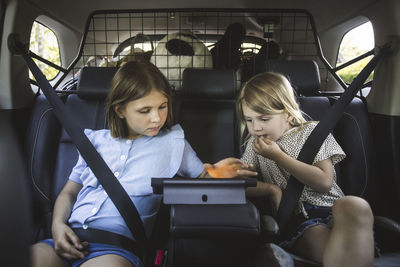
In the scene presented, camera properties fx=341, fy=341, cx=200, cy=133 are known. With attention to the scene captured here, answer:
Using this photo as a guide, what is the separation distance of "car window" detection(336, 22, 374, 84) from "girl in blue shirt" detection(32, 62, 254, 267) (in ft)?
3.96

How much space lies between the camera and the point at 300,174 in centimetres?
128

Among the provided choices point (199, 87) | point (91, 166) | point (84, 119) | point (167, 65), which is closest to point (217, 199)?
point (91, 166)

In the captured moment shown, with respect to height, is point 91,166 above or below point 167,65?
below

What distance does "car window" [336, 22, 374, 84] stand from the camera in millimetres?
2172

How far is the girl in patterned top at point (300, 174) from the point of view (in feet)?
3.55

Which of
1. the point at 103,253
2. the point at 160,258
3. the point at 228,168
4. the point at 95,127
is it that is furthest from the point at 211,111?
the point at 103,253

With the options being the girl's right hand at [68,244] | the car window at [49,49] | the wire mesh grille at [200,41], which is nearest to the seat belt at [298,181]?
the girl's right hand at [68,244]

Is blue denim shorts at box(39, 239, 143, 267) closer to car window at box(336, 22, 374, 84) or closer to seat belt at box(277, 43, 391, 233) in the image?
seat belt at box(277, 43, 391, 233)

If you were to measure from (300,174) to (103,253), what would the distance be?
2.51 feet

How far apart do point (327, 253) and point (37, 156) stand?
1.43 m

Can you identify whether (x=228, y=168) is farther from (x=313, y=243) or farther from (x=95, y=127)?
(x=95, y=127)

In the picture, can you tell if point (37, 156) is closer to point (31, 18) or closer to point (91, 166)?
point (91, 166)

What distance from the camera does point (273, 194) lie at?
4.68 ft

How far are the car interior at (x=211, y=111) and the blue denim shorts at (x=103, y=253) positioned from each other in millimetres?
124
